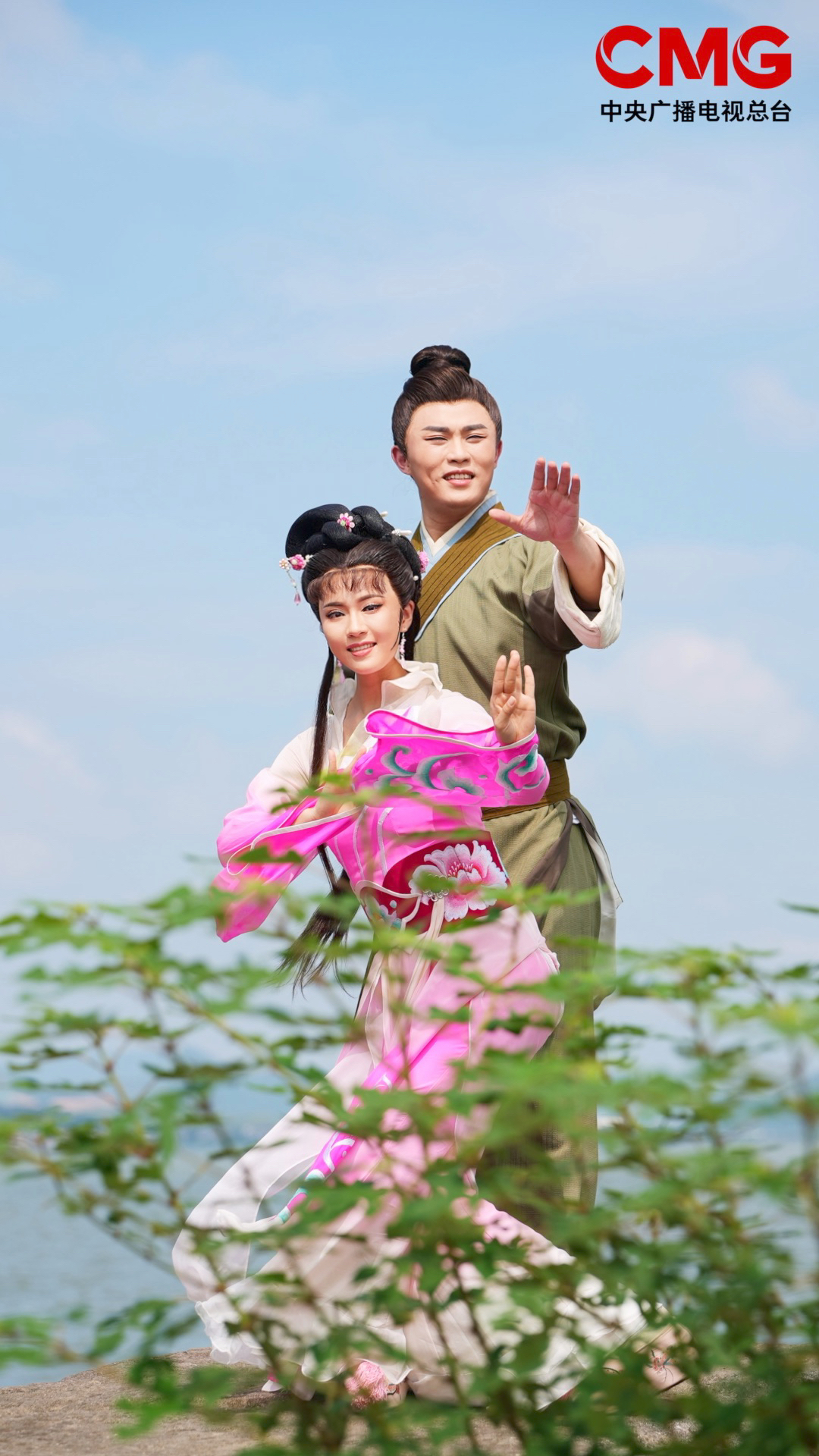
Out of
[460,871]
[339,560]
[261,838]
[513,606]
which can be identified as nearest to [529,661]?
[513,606]

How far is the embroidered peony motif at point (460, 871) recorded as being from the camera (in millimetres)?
3320

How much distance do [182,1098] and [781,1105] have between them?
574mm

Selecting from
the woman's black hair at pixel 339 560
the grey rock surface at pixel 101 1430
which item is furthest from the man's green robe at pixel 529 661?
the grey rock surface at pixel 101 1430

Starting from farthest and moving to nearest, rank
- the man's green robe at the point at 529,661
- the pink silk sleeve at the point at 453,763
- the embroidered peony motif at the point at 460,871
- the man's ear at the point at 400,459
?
the man's ear at the point at 400,459, the man's green robe at the point at 529,661, the embroidered peony motif at the point at 460,871, the pink silk sleeve at the point at 453,763

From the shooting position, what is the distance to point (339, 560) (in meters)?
3.66

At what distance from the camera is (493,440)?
13.8 feet

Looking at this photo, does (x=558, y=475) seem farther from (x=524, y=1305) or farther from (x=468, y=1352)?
(x=524, y=1305)

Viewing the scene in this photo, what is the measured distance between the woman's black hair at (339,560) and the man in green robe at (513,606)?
0.27 metres

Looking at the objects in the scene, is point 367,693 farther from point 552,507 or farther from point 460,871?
point 552,507

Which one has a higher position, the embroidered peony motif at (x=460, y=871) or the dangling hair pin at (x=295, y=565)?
the dangling hair pin at (x=295, y=565)

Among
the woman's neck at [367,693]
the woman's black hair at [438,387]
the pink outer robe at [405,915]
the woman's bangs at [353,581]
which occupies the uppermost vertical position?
the woman's black hair at [438,387]

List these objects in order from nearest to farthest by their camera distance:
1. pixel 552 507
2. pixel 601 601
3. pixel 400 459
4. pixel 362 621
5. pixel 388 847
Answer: pixel 388 847
pixel 362 621
pixel 552 507
pixel 601 601
pixel 400 459

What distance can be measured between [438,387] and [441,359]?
0.12 m

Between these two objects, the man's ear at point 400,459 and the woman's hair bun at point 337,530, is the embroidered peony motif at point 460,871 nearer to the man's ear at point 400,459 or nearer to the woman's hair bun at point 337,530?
the woman's hair bun at point 337,530
